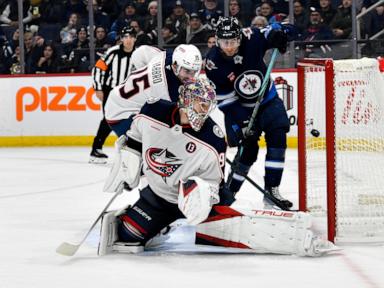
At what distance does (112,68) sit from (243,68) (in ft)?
8.60

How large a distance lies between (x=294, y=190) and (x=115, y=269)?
8.32 ft

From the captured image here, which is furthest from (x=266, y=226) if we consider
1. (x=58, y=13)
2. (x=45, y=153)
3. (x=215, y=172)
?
(x=58, y=13)

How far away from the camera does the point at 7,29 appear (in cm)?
969

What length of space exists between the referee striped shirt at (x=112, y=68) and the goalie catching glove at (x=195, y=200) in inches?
156

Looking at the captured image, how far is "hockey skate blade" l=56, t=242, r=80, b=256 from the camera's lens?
3.61 meters

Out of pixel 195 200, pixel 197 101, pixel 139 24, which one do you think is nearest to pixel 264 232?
pixel 195 200

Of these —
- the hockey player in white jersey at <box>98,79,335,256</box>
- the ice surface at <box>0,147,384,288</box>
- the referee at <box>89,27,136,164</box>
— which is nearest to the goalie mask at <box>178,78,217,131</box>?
the hockey player in white jersey at <box>98,79,335,256</box>

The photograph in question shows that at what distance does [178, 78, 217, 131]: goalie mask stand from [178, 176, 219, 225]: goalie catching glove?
21 cm

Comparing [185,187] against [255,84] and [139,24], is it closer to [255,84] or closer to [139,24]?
[255,84]

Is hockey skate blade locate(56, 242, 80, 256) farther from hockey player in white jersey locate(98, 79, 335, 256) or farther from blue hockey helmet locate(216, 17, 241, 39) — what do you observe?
blue hockey helmet locate(216, 17, 241, 39)

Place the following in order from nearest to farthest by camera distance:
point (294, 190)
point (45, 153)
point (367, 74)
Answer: point (367, 74), point (294, 190), point (45, 153)

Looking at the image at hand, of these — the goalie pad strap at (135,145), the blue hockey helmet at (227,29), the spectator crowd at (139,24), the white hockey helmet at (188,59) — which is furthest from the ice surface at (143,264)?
the spectator crowd at (139,24)

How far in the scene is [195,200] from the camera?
3.38 metres

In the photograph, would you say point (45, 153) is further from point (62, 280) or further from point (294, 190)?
point (62, 280)
